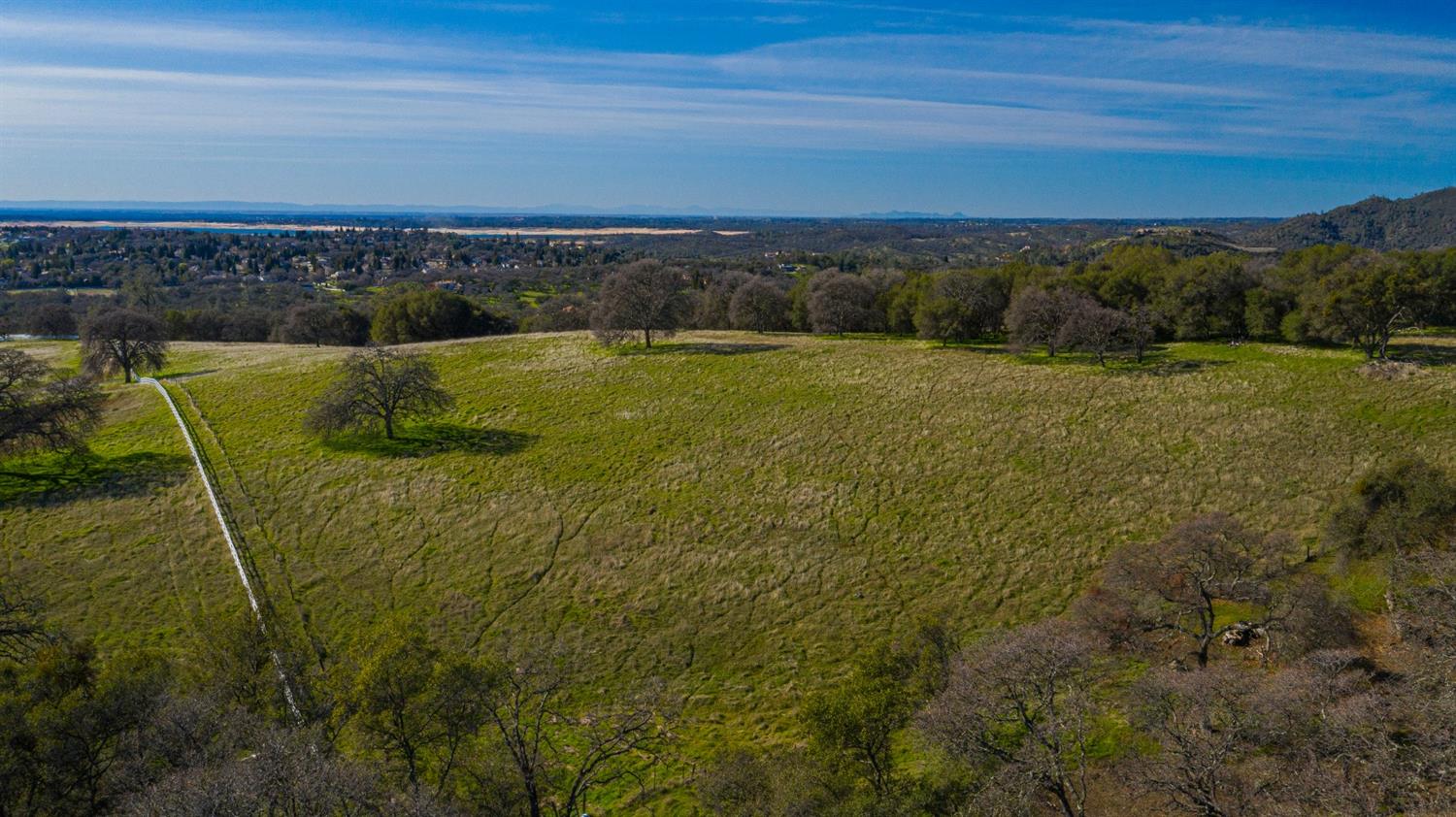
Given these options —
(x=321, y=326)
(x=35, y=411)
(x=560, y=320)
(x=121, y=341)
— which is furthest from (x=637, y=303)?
(x=321, y=326)

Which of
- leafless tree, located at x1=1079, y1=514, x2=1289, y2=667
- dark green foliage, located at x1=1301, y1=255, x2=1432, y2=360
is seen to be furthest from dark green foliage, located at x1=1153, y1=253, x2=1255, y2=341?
leafless tree, located at x1=1079, y1=514, x2=1289, y2=667

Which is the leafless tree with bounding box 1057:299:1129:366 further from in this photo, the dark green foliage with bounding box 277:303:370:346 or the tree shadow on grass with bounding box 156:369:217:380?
the dark green foliage with bounding box 277:303:370:346

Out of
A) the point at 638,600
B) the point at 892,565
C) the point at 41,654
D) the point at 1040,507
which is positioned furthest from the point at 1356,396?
the point at 41,654

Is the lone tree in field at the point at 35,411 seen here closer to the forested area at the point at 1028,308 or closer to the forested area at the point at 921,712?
the forested area at the point at 921,712

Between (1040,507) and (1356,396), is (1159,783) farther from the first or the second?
(1356,396)

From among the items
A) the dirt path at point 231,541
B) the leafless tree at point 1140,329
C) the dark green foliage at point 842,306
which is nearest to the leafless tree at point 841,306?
the dark green foliage at point 842,306

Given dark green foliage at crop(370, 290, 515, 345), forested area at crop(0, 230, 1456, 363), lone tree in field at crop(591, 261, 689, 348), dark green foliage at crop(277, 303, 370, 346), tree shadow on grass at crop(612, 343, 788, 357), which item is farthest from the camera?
dark green foliage at crop(277, 303, 370, 346)
